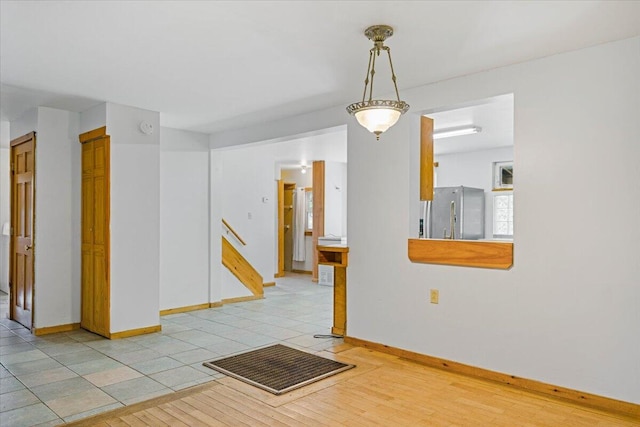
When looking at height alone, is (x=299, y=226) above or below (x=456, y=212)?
below

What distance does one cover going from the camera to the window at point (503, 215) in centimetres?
770

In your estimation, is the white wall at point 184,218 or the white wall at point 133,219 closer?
the white wall at point 133,219

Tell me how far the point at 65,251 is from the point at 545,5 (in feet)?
16.8

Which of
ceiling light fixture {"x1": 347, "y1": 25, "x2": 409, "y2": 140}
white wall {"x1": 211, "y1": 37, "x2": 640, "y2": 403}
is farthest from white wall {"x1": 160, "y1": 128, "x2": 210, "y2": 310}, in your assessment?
ceiling light fixture {"x1": 347, "y1": 25, "x2": 409, "y2": 140}

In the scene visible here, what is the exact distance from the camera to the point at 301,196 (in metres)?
10.7

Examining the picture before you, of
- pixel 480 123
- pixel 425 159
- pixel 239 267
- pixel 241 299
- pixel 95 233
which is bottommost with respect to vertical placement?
pixel 241 299

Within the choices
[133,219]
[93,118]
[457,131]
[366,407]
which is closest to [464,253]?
[366,407]

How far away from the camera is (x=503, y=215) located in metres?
7.78

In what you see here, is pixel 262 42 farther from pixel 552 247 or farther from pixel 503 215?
pixel 503 215

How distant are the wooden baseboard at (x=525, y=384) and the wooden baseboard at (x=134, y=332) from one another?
7.85ft

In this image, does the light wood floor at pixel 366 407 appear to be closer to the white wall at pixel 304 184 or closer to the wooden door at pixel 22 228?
the wooden door at pixel 22 228

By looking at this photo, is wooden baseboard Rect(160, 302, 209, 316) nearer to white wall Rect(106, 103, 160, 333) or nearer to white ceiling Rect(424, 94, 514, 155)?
white wall Rect(106, 103, 160, 333)

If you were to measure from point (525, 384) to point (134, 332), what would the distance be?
381cm

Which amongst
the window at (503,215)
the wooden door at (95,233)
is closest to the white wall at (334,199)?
the window at (503,215)
